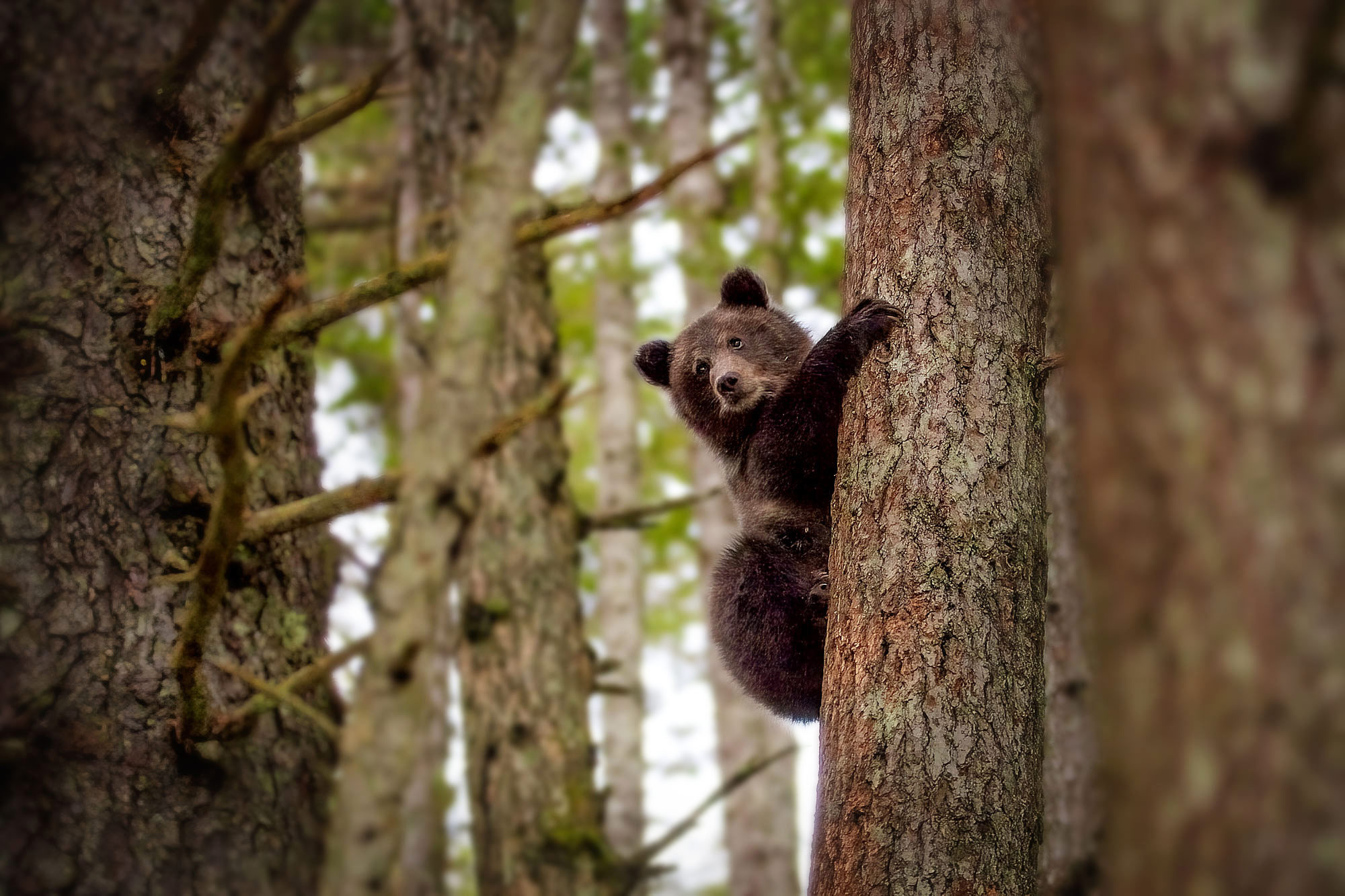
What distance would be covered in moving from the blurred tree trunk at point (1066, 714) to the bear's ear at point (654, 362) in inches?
88.6

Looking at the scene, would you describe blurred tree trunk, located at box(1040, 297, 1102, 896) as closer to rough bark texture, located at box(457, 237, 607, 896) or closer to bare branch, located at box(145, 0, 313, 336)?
rough bark texture, located at box(457, 237, 607, 896)

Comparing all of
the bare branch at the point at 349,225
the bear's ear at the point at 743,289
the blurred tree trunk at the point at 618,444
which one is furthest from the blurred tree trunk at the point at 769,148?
the bear's ear at the point at 743,289

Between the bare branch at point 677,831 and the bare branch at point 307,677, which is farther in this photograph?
the bare branch at point 677,831

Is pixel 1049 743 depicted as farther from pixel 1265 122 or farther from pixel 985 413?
pixel 1265 122

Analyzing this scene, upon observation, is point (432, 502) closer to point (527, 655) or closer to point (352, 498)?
point (352, 498)

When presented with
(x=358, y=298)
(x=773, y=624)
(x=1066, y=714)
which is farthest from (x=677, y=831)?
(x=358, y=298)

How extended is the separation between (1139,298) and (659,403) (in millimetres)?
14507

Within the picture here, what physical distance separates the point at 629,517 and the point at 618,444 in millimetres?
3611

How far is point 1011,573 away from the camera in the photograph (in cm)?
325

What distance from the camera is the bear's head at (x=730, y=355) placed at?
5824 mm

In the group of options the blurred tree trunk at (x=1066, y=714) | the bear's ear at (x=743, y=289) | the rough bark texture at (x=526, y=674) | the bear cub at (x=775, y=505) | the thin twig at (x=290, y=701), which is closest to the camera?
the thin twig at (x=290, y=701)

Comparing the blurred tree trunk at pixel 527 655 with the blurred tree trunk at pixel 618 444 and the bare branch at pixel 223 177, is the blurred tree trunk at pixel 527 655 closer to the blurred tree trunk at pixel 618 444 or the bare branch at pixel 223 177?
the bare branch at pixel 223 177

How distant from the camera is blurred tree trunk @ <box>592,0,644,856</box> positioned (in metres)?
9.62

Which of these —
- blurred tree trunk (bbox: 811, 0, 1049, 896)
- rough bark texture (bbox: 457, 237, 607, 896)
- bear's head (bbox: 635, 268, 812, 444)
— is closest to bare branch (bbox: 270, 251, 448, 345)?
blurred tree trunk (bbox: 811, 0, 1049, 896)
